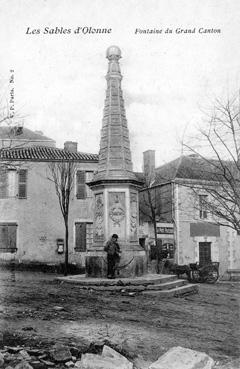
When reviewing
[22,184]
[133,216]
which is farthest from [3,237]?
[133,216]

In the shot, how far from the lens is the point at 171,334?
6832 millimetres

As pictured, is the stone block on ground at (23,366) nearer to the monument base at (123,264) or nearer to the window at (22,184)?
the monument base at (123,264)

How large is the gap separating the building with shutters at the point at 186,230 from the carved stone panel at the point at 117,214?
10.5 m

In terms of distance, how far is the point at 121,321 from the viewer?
747 centimetres

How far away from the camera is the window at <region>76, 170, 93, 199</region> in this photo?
2275 cm

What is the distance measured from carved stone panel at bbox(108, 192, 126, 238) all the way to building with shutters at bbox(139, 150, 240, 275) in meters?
10.5

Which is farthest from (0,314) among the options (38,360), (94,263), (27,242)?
(27,242)

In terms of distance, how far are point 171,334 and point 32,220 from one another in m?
16.4

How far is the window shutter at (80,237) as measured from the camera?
22.3 m

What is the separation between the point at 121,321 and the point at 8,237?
1525 centimetres

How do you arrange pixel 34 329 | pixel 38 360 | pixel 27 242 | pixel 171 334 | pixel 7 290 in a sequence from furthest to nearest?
pixel 27 242 → pixel 7 290 → pixel 171 334 → pixel 34 329 → pixel 38 360

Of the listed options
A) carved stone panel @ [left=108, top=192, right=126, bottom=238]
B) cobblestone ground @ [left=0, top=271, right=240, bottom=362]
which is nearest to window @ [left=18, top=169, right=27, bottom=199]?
carved stone panel @ [left=108, top=192, right=126, bottom=238]

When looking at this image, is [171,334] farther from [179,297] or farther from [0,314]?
[179,297]

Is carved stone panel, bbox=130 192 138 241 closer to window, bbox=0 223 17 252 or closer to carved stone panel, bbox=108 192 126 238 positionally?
carved stone panel, bbox=108 192 126 238
